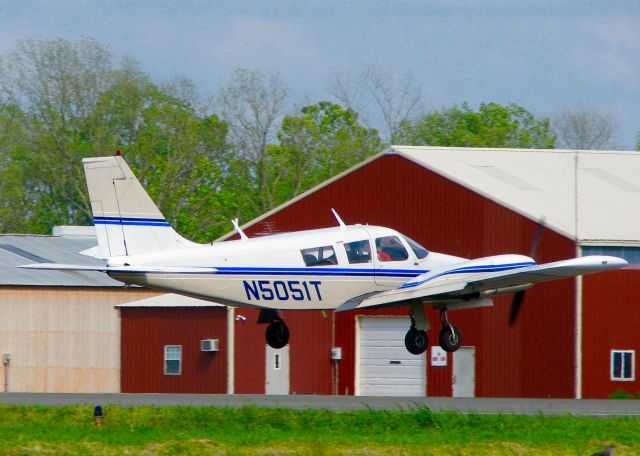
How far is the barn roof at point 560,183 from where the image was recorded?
47688 millimetres

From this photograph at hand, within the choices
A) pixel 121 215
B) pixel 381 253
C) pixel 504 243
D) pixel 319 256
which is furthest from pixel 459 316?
pixel 121 215

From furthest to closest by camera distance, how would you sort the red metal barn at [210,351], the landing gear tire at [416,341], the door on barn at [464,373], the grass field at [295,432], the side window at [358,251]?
the red metal barn at [210,351], the door on barn at [464,373], the landing gear tire at [416,341], the side window at [358,251], the grass field at [295,432]

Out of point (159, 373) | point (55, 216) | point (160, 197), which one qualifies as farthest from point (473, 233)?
point (55, 216)

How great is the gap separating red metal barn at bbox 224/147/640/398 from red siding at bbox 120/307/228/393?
4.33 ft

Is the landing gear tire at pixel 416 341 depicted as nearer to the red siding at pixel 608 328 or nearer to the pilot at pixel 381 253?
the pilot at pixel 381 253

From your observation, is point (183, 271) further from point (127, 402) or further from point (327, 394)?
point (327, 394)

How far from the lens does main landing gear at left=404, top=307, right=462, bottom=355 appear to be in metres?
31.6

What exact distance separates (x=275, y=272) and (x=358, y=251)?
2.21m

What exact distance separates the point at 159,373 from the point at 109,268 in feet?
88.3

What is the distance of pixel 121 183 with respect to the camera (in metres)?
30.0

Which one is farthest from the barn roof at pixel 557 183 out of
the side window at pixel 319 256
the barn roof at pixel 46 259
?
the side window at pixel 319 256

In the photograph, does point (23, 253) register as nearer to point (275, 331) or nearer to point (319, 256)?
point (275, 331)

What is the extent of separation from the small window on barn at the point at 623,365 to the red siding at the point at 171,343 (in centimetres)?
1586

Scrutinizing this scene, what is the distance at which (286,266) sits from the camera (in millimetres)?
29922
